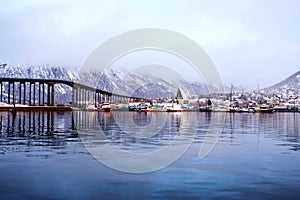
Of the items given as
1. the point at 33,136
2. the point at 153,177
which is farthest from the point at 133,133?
the point at 153,177

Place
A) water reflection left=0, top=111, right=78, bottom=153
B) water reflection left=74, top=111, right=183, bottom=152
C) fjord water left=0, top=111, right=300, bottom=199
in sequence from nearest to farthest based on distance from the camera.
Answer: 1. fjord water left=0, top=111, right=300, bottom=199
2. water reflection left=0, top=111, right=78, bottom=153
3. water reflection left=74, top=111, right=183, bottom=152

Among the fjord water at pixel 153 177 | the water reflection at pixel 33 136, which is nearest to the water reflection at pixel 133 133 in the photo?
the water reflection at pixel 33 136

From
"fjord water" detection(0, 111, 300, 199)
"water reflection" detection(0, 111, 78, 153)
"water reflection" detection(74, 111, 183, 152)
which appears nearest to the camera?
"fjord water" detection(0, 111, 300, 199)

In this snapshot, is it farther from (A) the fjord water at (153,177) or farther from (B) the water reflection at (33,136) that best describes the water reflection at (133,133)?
(A) the fjord water at (153,177)

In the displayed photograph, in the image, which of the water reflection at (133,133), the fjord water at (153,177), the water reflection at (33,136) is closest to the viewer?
the fjord water at (153,177)

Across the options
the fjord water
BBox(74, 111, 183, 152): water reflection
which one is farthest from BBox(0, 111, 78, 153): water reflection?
the fjord water

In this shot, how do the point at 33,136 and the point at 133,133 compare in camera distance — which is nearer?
the point at 33,136

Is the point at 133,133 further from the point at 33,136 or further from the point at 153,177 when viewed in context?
the point at 153,177

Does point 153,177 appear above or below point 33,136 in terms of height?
below

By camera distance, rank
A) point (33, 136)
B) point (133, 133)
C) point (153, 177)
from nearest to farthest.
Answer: point (153, 177)
point (33, 136)
point (133, 133)

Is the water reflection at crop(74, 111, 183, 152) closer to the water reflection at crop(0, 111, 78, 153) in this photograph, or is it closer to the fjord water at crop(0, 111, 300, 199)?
the water reflection at crop(0, 111, 78, 153)

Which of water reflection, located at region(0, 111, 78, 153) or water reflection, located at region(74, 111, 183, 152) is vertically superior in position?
water reflection, located at region(0, 111, 78, 153)

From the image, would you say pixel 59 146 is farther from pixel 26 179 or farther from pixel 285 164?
pixel 285 164

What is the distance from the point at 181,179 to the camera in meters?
17.5
